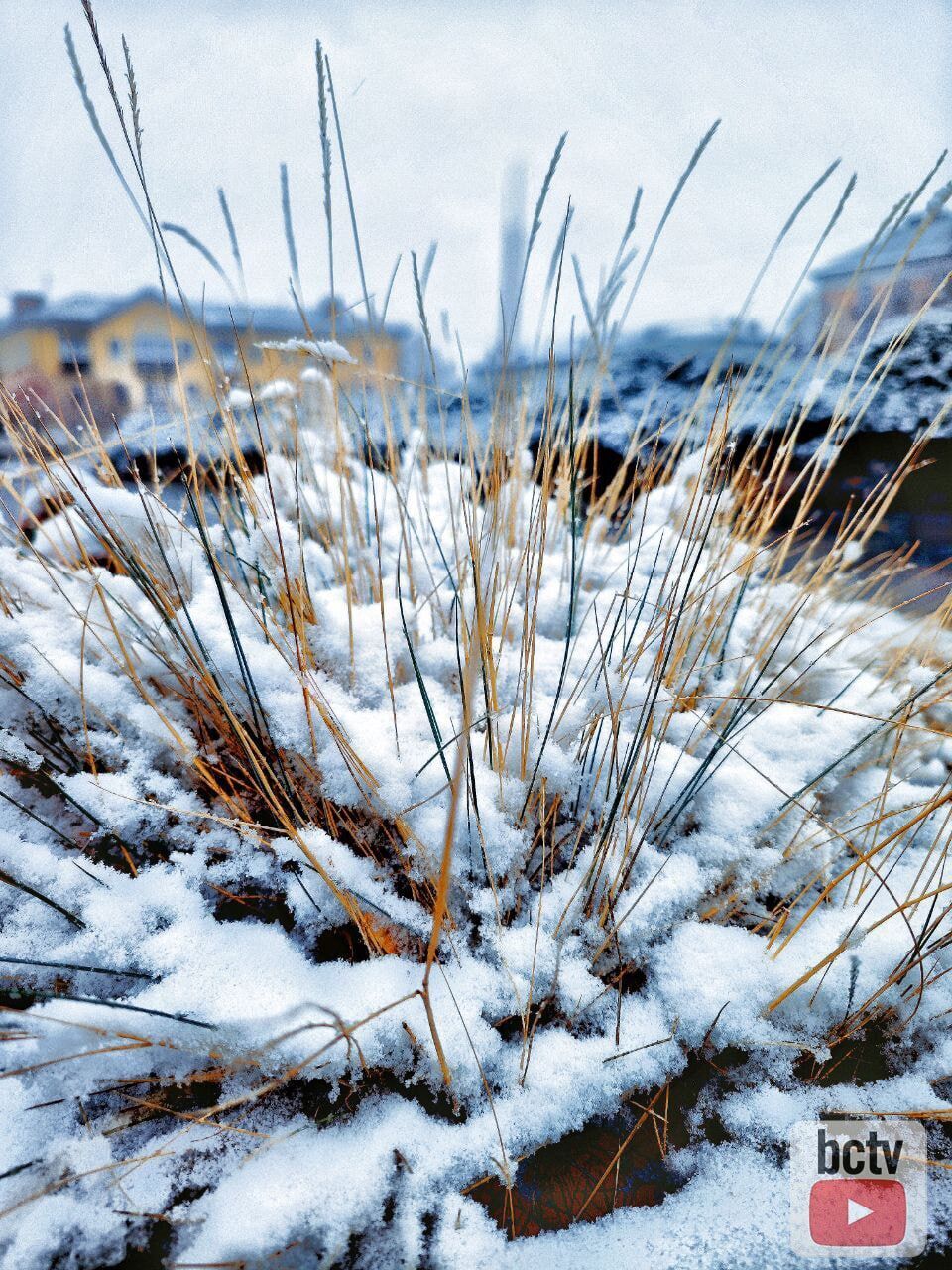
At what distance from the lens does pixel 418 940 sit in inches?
25.6

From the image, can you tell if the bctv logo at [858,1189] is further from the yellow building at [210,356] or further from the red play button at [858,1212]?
the yellow building at [210,356]

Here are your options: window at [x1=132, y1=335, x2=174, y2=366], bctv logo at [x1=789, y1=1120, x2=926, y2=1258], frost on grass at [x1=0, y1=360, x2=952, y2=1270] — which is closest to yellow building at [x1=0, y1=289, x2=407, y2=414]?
window at [x1=132, y1=335, x2=174, y2=366]

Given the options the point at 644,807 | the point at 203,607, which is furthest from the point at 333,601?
the point at 644,807

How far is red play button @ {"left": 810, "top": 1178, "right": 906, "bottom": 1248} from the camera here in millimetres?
505

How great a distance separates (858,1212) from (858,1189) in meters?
0.02

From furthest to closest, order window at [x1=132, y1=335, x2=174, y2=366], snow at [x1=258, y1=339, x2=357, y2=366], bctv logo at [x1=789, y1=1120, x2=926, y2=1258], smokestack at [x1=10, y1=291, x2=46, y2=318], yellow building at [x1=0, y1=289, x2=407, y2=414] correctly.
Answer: smokestack at [x1=10, y1=291, x2=46, y2=318], window at [x1=132, y1=335, x2=174, y2=366], yellow building at [x1=0, y1=289, x2=407, y2=414], snow at [x1=258, y1=339, x2=357, y2=366], bctv logo at [x1=789, y1=1120, x2=926, y2=1258]

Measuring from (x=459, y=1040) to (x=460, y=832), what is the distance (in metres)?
0.20

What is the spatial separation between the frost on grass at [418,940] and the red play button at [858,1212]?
0.11 feet

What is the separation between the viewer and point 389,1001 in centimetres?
58

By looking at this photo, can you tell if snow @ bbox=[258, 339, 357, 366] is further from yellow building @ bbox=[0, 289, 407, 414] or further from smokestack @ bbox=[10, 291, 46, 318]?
smokestack @ bbox=[10, 291, 46, 318]

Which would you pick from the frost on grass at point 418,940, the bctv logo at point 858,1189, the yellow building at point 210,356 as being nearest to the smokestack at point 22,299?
the yellow building at point 210,356

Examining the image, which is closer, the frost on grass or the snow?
the frost on grass

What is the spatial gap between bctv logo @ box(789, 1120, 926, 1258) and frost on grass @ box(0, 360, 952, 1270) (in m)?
0.02

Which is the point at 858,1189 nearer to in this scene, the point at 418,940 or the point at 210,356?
the point at 418,940
